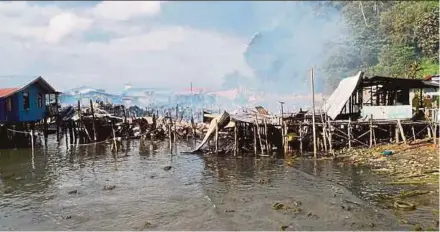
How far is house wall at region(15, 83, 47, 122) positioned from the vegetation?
26053 mm

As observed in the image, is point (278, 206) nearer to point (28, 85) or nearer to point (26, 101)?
point (28, 85)

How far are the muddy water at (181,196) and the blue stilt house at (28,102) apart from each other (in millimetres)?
4646

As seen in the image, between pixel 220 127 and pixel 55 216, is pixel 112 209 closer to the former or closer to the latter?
pixel 55 216

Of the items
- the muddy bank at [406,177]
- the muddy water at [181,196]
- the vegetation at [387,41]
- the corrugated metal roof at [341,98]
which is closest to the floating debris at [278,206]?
the muddy water at [181,196]

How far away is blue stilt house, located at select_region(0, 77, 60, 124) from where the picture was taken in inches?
1029

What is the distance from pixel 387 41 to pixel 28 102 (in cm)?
3123

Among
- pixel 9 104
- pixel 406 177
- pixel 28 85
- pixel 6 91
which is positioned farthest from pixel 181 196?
pixel 28 85

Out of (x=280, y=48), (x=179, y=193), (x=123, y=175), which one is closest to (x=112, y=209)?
(x=179, y=193)

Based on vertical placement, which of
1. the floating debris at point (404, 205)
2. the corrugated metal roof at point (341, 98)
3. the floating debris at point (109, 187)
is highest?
the corrugated metal roof at point (341, 98)

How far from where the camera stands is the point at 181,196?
48.5 ft

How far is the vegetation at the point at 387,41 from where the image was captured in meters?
36.3

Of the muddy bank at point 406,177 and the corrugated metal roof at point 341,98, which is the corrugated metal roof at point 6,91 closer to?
the corrugated metal roof at point 341,98

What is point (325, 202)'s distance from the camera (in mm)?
13172

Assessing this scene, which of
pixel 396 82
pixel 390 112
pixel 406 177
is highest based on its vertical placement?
pixel 396 82
